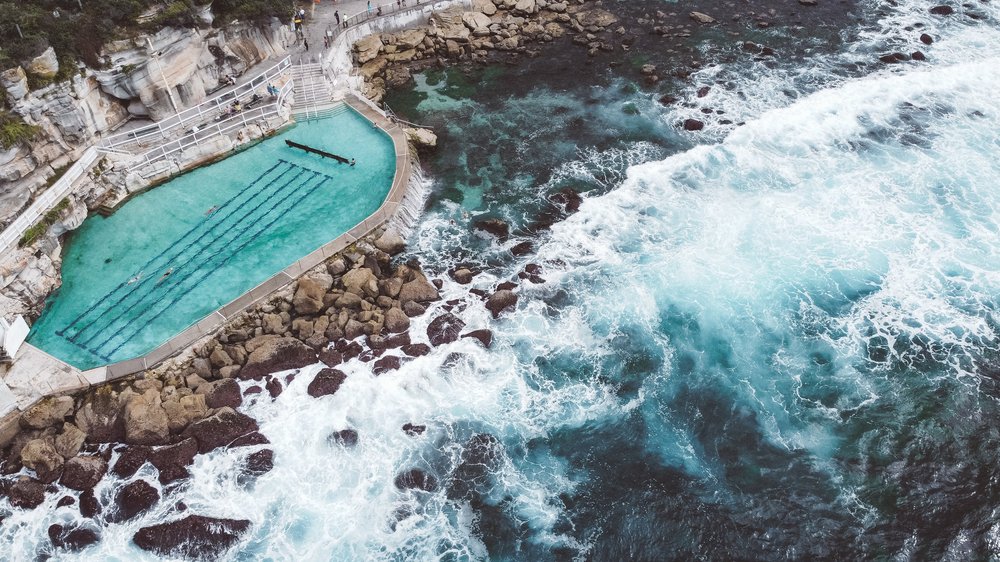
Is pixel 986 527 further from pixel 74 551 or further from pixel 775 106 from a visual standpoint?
pixel 74 551

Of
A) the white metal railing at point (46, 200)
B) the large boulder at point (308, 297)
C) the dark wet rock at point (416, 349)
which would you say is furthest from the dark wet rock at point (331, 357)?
the white metal railing at point (46, 200)

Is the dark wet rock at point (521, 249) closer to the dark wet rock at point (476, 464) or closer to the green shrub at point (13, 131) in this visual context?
the dark wet rock at point (476, 464)

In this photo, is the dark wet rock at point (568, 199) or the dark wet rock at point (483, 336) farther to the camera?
the dark wet rock at point (568, 199)

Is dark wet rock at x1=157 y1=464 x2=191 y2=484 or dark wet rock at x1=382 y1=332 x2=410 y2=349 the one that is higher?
dark wet rock at x1=382 y1=332 x2=410 y2=349

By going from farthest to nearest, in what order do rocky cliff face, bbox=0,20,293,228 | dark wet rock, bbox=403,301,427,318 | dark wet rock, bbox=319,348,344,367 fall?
1. dark wet rock, bbox=403,301,427,318
2. rocky cliff face, bbox=0,20,293,228
3. dark wet rock, bbox=319,348,344,367

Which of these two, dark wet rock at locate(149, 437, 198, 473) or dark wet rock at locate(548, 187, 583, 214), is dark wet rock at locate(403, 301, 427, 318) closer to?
dark wet rock at locate(149, 437, 198, 473)

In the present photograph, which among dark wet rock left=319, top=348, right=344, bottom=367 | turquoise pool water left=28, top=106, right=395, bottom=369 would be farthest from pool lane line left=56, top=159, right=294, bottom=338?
dark wet rock left=319, top=348, right=344, bottom=367
